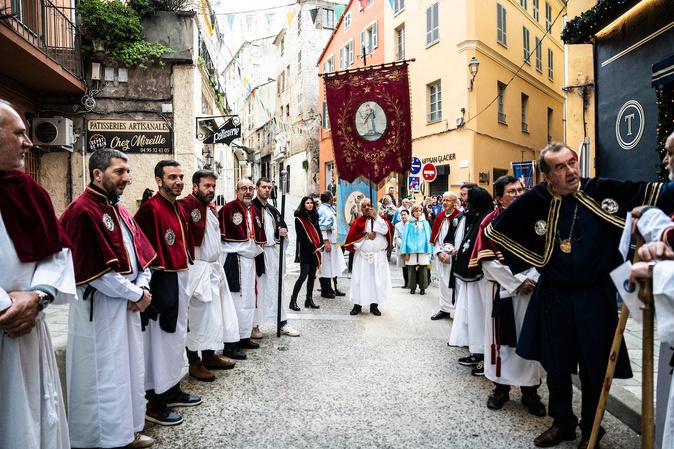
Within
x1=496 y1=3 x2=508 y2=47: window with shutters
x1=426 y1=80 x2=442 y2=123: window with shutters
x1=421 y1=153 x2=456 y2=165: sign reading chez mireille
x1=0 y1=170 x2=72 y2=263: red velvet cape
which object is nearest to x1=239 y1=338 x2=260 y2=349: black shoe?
x1=0 y1=170 x2=72 y2=263: red velvet cape

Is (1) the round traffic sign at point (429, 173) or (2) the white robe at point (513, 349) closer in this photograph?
(2) the white robe at point (513, 349)

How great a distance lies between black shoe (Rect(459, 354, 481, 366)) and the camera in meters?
5.45

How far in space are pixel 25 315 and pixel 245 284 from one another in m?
3.71

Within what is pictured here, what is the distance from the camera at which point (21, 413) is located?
238cm

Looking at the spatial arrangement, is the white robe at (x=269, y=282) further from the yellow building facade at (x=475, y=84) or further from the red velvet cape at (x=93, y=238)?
the yellow building facade at (x=475, y=84)

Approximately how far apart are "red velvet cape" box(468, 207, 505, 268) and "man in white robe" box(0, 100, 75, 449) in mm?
3169

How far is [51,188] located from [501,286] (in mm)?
10817

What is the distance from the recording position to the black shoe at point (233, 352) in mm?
5668

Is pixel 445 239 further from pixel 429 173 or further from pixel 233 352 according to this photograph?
pixel 429 173

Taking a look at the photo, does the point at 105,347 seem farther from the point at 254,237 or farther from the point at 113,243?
the point at 254,237

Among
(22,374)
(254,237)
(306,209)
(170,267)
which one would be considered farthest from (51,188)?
(22,374)

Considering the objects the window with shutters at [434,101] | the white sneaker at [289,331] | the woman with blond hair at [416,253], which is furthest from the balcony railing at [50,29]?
the window with shutters at [434,101]

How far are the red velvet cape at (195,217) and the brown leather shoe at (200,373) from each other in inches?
48.1

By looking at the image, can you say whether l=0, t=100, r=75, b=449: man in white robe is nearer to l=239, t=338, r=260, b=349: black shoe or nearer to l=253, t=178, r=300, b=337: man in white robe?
l=239, t=338, r=260, b=349: black shoe
